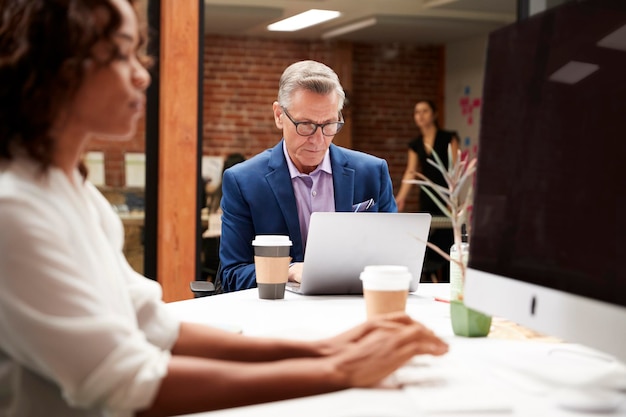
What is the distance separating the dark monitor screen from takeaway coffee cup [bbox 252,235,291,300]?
29.9 inches

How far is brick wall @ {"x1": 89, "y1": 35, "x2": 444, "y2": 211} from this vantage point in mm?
9688

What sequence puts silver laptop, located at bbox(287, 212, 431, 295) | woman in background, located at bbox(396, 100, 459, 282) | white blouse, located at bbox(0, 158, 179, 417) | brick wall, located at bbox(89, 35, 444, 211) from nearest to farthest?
white blouse, located at bbox(0, 158, 179, 417) < silver laptop, located at bbox(287, 212, 431, 295) < woman in background, located at bbox(396, 100, 459, 282) < brick wall, located at bbox(89, 35, 444, 211)

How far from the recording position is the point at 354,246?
2002mm

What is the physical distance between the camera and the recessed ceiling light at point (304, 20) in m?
8.70

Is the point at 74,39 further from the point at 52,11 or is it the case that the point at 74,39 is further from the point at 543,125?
the point at 543,125

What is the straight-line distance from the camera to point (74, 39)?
3.15 feet

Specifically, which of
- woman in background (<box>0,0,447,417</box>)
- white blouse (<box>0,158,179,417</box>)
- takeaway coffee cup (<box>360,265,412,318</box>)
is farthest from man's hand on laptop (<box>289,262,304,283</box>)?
white blouse (<box>0,158,179,417</box>)

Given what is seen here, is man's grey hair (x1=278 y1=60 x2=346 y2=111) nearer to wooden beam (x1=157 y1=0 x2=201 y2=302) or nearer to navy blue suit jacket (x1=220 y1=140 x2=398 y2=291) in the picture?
navy blue suit jacket (x1=220 y1=140 x2=398 y2=291)

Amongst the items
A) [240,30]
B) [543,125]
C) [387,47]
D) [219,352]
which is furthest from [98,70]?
[387,47]

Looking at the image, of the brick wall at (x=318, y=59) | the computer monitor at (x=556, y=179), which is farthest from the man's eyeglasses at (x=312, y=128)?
the brick wall at (x=318, y=59)

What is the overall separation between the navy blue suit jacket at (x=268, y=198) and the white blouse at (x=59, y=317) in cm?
156

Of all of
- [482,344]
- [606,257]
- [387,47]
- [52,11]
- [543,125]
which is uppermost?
[387,47]

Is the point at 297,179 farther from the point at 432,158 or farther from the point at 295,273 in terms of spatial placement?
the point at 432,158

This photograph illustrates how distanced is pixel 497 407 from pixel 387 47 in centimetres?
986
